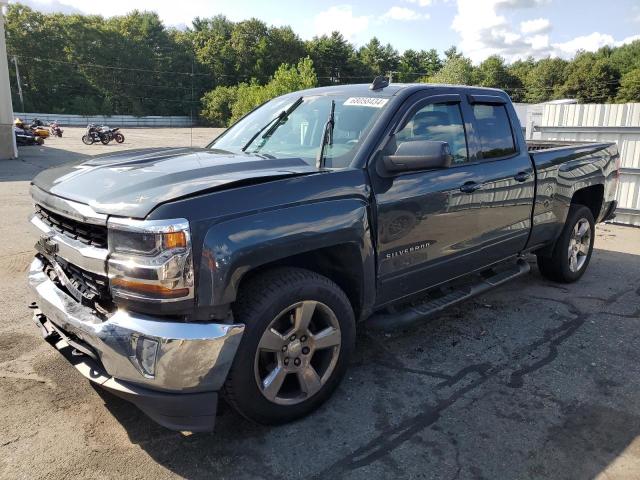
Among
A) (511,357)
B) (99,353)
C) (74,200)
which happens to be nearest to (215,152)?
(74,200)

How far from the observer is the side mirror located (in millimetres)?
3037

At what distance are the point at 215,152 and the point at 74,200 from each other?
118 cm

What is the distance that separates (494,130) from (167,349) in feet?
10.6

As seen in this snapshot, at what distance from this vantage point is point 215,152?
3627 millimetres

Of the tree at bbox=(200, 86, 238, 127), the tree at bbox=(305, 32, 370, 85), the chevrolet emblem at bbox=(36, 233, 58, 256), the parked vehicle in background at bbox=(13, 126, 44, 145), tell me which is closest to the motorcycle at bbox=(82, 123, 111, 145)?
the parked vehicle in background at bbox=(13, 126, 44, 145)

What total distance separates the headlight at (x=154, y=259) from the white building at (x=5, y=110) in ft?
60.7

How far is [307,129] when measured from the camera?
3.67m

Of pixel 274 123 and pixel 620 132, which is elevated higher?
pixel 274 123

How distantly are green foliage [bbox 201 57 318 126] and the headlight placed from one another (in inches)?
205

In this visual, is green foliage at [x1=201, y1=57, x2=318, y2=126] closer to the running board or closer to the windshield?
the windshield

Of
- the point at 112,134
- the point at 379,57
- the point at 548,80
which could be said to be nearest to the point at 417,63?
the point at 379,57

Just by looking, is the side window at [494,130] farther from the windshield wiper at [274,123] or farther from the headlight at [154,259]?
the headlight at [154,259]

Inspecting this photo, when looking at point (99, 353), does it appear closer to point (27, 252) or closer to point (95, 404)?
point (95, 404)

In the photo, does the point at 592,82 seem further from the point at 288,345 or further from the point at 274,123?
the point at 288,345
